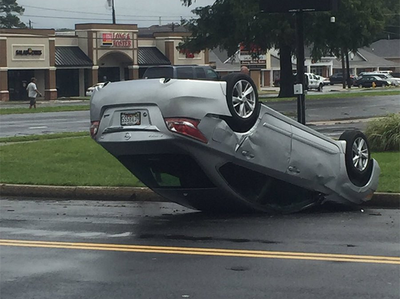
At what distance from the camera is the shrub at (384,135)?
15977 millimetres

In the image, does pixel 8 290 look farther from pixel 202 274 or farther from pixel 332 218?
pixel 332 218

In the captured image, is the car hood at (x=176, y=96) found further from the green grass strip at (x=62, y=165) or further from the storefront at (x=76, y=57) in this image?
the storefront at (x=76, y=57)

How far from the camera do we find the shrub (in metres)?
16.0

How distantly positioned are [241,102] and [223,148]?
61cm

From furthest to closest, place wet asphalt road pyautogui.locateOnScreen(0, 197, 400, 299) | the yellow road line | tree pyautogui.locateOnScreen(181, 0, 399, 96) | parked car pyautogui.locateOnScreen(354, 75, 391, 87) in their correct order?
parked car pyautogui.locateOnScreen(354, 75, 391, 87)
tree pyautogui.locateOnScreen(181, 0, 399, 96)
the yellow road line
wet asphalt road pyautogui.locateOnScreen(0, 197, 400, 299)

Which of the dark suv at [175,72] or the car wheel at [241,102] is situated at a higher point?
the dark suv at [175,72]

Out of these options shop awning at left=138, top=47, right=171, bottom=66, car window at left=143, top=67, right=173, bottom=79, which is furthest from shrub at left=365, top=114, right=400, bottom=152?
shop awning at left=138, top=47, right=171, bottom=66

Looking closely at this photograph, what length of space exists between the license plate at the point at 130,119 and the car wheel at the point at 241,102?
1.03 metres

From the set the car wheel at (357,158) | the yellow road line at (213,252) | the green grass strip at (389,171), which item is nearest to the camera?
the yellow road line at (213,252)

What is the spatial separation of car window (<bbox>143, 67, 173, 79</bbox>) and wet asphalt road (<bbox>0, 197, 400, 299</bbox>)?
10.0 metres

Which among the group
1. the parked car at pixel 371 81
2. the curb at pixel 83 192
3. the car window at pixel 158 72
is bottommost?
the curb at pixel 83 192

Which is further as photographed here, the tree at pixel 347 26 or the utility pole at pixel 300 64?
the tree at pixel 347 26

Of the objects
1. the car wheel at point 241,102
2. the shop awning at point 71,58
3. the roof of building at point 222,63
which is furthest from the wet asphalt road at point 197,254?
the roof of building at point 222,63

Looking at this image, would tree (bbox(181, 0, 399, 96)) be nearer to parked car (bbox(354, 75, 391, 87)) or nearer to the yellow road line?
parked car (bbox(354, 75, 391, 87))
